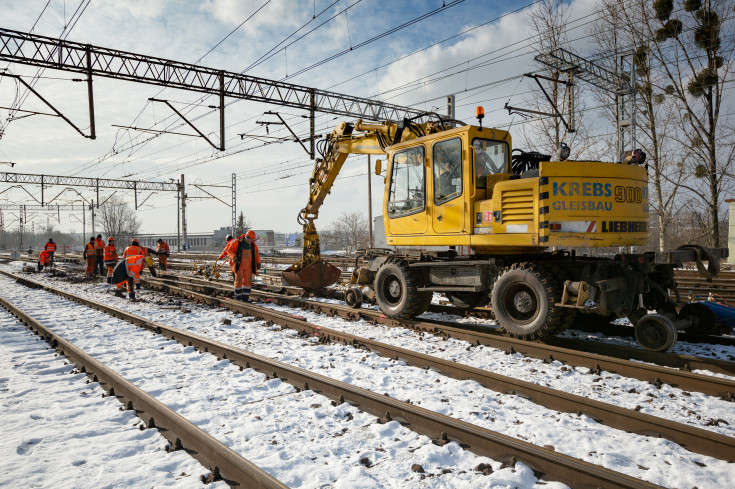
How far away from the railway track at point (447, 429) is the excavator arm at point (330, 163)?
17.7 feet

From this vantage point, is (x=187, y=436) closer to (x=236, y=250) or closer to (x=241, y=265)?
(x=241, y=265)

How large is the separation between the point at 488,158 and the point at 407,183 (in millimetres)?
1617

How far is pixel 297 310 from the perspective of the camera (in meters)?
10.2

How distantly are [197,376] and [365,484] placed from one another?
3224mm

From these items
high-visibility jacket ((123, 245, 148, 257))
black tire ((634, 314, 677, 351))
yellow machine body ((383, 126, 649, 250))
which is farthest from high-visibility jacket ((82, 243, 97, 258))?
black tire ((634, 314, 677, 351))

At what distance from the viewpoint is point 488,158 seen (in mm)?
7320

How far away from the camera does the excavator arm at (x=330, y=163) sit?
9.53m

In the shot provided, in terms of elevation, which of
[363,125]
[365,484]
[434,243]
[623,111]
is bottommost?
[365,484]

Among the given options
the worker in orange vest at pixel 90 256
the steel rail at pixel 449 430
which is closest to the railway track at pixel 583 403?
the steel rail at pixel 449 430

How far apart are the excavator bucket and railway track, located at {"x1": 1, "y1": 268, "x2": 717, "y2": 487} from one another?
606cm

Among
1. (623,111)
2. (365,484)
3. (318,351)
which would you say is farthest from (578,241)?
(623,111)

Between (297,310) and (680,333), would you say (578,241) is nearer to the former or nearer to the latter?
(680,333)

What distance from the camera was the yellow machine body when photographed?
6023 mm

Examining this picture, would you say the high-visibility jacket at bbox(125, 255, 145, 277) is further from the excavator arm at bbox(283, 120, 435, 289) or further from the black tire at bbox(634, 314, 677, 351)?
the black tire at bbox(634, 314, 677, 351)
